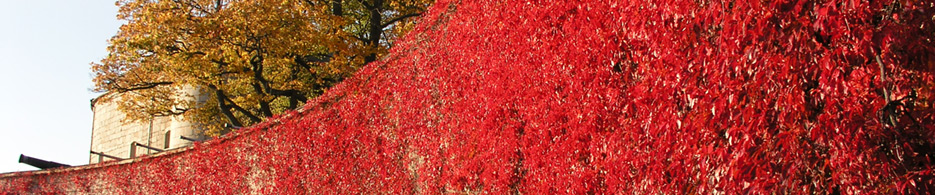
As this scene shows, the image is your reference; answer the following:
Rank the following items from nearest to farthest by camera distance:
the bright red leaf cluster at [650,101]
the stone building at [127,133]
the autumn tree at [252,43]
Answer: the bright red leaf cluster at [650,101] → the autumn tree at [252,43] → the stone building at [127,133]

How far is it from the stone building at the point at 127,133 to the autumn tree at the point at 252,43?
11.9 metres

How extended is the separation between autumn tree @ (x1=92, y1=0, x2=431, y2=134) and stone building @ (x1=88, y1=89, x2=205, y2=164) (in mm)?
11878

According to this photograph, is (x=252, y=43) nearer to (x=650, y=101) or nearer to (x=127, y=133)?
(x=650, y=101)

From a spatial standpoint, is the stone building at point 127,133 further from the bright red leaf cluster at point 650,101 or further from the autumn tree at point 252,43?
the bright red leaf cluster at point 650,101

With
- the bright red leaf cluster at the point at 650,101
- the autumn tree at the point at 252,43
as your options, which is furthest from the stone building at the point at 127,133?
the bright red leaf cluster at the point at 650,101

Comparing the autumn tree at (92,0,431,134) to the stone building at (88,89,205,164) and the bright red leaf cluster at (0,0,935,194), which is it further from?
the stone building at (88,89,205,164)

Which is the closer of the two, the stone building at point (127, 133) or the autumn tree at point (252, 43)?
the autumn tree at point (252, 43)

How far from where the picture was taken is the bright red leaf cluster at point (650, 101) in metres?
2.91

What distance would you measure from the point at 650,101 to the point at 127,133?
123 ft

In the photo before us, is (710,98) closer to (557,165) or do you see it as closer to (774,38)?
(774,38)

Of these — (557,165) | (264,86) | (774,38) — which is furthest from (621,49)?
(264,86)

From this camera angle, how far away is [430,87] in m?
7.88

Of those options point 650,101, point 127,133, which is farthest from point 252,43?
point 127,133

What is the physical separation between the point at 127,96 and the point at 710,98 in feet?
69.1
